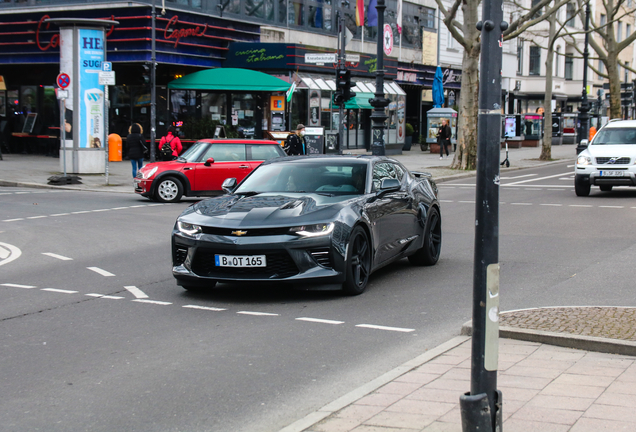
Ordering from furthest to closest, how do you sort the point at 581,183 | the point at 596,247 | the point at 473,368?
the point at 581,183, the point at 596,247, the point at 473,368

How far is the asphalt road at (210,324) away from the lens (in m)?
5.03

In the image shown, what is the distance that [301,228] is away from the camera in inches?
314

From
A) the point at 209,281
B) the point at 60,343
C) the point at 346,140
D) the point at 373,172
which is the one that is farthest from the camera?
the point at 346,140

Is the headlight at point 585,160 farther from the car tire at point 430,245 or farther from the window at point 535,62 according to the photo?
the window at point 535,62

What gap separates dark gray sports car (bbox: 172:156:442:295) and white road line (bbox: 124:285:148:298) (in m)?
0.41

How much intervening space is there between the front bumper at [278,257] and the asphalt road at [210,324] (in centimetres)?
28

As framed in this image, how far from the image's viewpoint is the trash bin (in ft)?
109

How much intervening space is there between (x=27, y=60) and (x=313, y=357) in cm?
3096

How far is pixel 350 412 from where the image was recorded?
467 centimetres

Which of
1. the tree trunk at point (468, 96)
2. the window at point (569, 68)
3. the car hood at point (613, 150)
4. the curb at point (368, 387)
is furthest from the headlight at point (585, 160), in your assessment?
the window at point (569, 68)

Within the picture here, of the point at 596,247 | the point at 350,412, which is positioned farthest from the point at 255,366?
the point at 596,247

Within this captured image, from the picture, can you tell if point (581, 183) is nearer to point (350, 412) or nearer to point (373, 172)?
point (373, 172)

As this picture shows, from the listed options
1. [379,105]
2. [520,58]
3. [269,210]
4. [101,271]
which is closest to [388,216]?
[269,210]

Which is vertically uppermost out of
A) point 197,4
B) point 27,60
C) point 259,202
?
point 197,4
